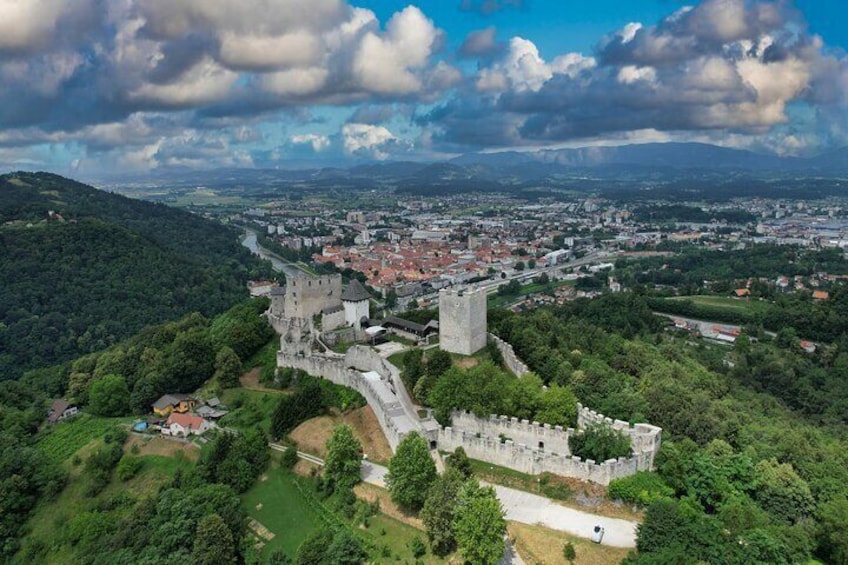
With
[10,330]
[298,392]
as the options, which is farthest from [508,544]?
[10,330]

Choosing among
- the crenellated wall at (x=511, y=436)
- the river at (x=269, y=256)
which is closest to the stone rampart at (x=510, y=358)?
the crenellated wall at (x=511, y=436)

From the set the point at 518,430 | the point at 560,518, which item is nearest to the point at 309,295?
the point at 518,430

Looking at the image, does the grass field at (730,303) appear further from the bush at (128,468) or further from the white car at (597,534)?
the bush at (128,468)

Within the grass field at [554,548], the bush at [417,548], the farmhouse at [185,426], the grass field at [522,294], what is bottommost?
the grass field at [522,294]

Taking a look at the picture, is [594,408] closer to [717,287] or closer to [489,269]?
[717,287]

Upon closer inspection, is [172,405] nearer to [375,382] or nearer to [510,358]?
[375,382]

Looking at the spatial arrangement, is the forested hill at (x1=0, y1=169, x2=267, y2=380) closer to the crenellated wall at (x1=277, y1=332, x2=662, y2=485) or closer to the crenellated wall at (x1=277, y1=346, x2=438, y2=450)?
the crenellated wall at (x1=277, y1=346, x2=438, y2=450)
